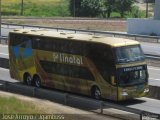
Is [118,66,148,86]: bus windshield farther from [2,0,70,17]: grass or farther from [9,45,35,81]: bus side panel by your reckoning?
[2,0,70,17]: grass

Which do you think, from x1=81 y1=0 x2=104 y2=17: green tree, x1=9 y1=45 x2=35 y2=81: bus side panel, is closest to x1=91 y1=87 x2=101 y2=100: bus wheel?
x1=9 y1=45 x2=35 y2=81: bus side panel

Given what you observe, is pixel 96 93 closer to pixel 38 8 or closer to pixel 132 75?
pixel 132 75

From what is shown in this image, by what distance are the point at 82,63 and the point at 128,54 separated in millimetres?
2419

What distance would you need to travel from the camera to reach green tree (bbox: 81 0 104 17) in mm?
103312

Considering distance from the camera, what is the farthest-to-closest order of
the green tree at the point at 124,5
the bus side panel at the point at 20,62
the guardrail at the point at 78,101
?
the green tree at the point at 124,5, the bus side panel at the point at 20,62, the guardrail at the point at 78,101

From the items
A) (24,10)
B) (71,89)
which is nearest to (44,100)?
(71,89)

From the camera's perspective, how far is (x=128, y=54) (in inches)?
924

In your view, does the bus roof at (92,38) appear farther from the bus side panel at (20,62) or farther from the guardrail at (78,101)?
the guardrail at (78,101)

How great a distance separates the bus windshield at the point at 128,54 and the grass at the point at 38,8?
8566 cm

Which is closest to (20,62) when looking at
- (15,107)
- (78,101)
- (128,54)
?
(78,101)

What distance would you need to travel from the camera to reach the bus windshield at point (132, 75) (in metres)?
23.0

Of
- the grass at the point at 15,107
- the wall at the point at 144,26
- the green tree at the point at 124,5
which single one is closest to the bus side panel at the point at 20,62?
the grass at the point at 15,107

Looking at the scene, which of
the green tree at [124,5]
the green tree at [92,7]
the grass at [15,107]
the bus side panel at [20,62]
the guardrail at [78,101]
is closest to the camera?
the grass at [15,107]

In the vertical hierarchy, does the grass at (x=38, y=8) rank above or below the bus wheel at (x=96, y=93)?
below
